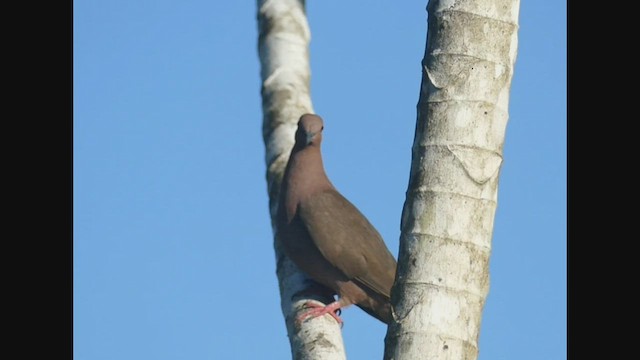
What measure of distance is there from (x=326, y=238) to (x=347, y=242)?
0.16 meters

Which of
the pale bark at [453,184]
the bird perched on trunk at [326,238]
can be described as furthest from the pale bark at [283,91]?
the pale bark at [453,184]

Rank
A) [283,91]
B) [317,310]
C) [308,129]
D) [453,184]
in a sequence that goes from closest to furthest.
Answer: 1. [453,184]
2. [317,310]
3. [308,129]
4. [283,91]

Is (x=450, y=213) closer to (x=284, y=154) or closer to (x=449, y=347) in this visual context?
(x=449, y=347)

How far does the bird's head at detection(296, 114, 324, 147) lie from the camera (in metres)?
6.76

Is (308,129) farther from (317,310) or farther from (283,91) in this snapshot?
(317,310)

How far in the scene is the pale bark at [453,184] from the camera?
3.67 m

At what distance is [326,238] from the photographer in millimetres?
6770

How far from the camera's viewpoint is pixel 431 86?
387 cm

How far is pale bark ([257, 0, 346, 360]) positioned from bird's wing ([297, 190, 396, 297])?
257 millimetres

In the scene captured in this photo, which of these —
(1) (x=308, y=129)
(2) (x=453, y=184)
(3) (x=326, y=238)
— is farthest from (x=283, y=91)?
(2) (x=453, y=184)

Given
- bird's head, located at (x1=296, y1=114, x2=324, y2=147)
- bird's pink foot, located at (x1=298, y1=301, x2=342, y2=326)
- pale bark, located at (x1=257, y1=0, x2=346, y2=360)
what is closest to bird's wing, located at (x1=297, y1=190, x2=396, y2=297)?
pale bark, located at (x1=257, y1=0, x2=346, y2=360)

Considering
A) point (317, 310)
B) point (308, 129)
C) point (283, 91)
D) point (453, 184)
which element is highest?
point (283, 91)
